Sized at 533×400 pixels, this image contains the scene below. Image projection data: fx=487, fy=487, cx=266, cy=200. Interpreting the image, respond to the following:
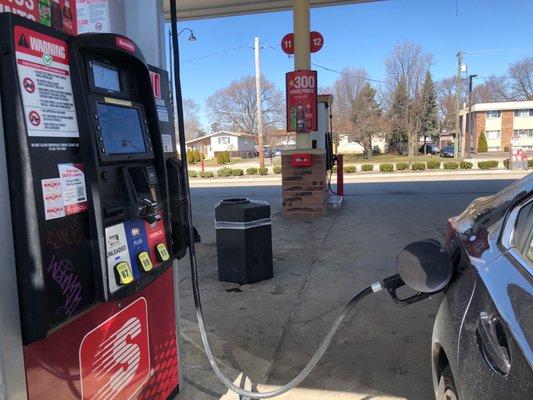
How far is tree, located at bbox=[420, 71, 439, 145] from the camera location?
40688 mm

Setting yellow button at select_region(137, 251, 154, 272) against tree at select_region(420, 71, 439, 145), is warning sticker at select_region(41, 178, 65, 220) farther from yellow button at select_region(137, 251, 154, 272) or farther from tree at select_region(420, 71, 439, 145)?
tree at select_region(420, 71, 439, 145)

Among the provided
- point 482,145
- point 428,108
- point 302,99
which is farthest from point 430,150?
point 302,99

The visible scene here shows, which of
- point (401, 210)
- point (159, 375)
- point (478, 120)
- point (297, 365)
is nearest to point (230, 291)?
point (297, 365)

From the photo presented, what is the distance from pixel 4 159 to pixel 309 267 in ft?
15.2

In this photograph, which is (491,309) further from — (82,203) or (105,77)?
(105,77)

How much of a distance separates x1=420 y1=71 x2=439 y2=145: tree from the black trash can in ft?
126

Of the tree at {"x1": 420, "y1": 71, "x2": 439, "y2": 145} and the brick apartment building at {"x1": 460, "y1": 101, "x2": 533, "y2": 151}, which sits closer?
the tree at {"x1": 420, "y1": 71, "x2": 439, "y2": 145}

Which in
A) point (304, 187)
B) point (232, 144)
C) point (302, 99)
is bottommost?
point (304, 187)

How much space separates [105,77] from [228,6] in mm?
12075

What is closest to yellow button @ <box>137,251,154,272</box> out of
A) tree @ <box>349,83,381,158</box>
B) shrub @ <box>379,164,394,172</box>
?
shrub @ <box>379,164,394,172</box>

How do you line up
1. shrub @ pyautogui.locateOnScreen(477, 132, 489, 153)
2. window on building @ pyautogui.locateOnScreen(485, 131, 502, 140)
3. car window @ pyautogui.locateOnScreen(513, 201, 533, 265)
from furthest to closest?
window on building @ pyautogui.locateOnScreen(485, 131, 502, 140), shrub @ pyautogui.locateOnScreen(477, 132, 489, 153), car window @ pyautogui.locateOnScreen(513, 201, 533, 265)

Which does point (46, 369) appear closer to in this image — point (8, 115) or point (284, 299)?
point (8, 115)

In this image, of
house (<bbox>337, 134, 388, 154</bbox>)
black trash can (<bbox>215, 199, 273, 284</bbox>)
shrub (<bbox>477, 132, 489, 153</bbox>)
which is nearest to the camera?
black trash can (<bbox>215, 199, 273, 284</bbox>)

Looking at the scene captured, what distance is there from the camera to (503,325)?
1.52 m
